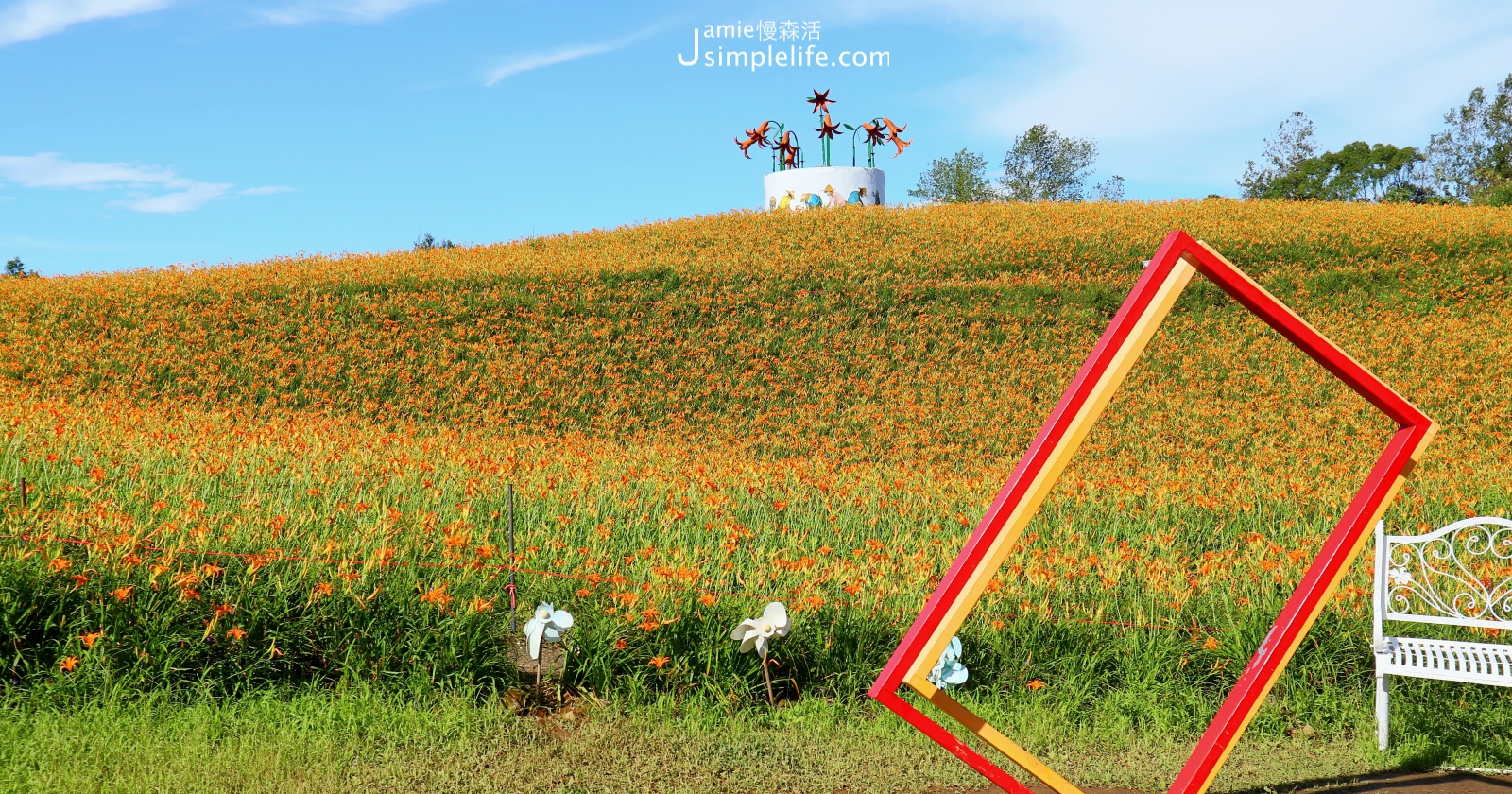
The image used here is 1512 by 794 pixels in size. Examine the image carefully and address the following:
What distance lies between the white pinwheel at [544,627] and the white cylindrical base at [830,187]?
1855cm

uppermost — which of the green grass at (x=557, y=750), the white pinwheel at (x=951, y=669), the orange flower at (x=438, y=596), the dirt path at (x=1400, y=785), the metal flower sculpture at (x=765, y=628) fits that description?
the orange flower at (x=438, y=596)

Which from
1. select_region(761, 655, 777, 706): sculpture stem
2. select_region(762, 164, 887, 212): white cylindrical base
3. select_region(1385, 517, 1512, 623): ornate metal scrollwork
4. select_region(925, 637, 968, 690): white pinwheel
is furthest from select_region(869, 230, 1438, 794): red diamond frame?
select_region(762, 164, 887, 212): white cylindrical base

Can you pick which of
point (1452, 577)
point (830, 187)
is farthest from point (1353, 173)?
point (1452, 577)

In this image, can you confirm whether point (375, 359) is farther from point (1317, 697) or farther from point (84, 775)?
point (1317, 697)

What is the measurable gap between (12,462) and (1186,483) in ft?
29.0

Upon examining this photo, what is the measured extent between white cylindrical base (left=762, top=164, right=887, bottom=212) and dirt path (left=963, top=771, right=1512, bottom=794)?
1861cm

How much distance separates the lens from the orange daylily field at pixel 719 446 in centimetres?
368

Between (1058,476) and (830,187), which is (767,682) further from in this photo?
(830,187)

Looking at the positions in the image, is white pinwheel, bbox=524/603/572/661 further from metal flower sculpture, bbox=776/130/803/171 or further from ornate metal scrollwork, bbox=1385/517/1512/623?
metal flower sculpture, bbox=776/130/803/171

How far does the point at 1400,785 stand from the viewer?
11.0 feet

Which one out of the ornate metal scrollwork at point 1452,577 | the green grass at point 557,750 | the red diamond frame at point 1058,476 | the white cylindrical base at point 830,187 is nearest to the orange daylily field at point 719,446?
the green grass at point 557,750

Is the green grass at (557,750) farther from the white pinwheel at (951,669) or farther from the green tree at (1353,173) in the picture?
the green tree at (1353,173)

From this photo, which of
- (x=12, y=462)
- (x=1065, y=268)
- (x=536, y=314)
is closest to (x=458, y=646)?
(x=12, y=462)

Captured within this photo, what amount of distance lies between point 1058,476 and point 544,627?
1.98 m
